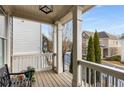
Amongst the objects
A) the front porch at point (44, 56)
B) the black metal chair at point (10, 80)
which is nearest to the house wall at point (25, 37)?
the front porch at point (44, 56)

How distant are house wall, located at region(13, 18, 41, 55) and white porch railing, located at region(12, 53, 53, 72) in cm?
99

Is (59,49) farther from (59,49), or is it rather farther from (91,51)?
(91,51)

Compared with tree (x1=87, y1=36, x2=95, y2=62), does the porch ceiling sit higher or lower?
higher

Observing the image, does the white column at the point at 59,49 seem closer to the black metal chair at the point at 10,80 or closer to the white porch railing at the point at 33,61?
the white porch railing at the point at 33,61

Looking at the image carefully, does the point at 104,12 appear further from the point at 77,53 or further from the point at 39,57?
the point at 77,53

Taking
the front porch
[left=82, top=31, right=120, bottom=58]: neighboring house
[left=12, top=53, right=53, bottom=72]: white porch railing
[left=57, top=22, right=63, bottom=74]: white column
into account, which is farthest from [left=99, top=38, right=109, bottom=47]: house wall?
[left=12, top=53, right=53, bottom=72]: white porch railing

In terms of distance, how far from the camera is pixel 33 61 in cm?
816

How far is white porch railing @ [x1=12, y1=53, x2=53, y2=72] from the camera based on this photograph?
300 inches

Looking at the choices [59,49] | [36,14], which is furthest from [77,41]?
[59,49]

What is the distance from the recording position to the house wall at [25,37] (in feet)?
28.7

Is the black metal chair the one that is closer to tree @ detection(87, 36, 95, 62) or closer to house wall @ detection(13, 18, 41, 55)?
tree @ detection(87, 36, 95, 62)

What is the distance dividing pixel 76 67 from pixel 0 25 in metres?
2.03
